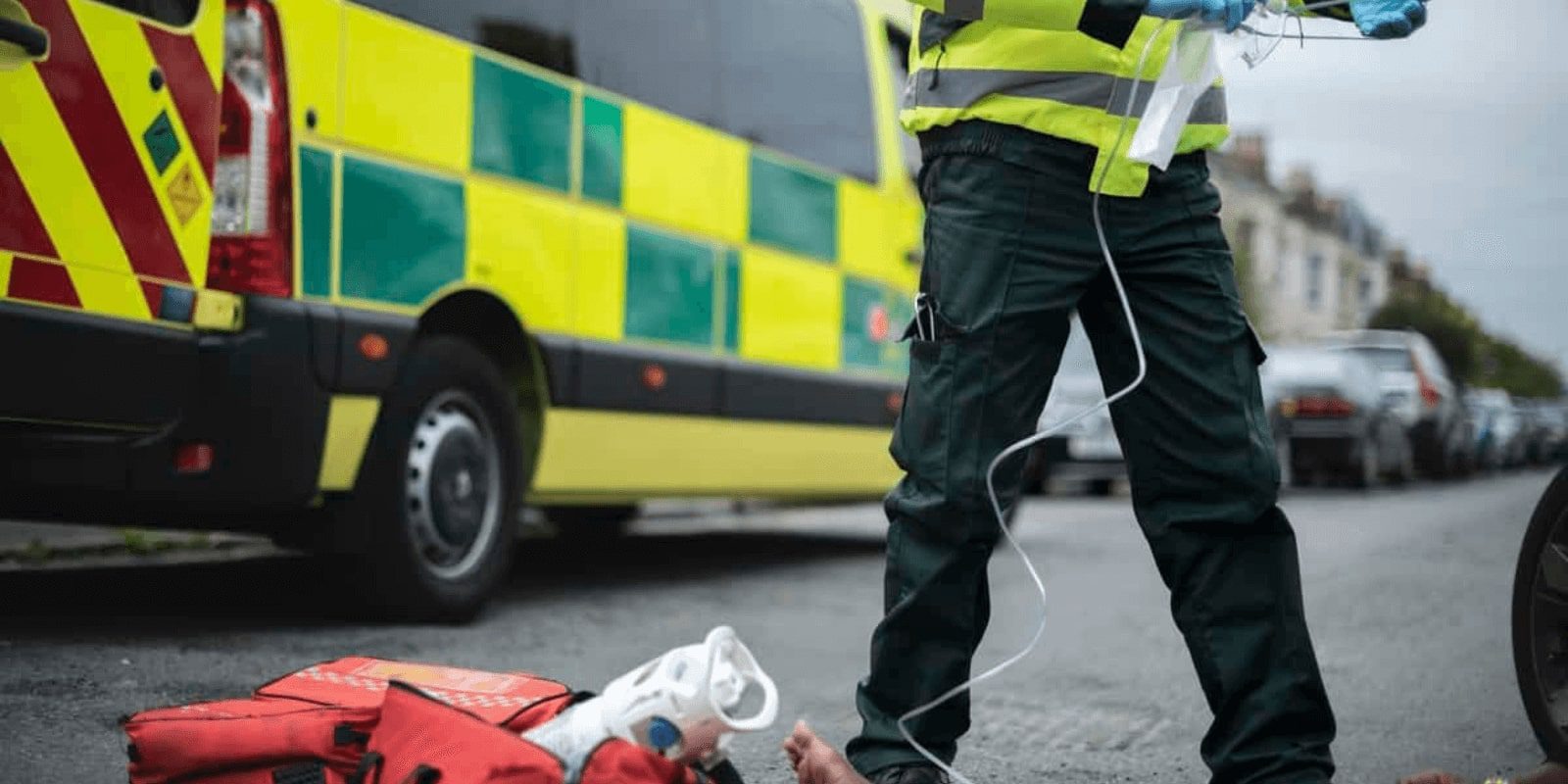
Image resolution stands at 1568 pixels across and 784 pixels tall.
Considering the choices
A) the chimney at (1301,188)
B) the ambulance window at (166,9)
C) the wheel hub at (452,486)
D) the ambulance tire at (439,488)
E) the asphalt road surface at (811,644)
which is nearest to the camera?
the asphalt road surface at (811,644)

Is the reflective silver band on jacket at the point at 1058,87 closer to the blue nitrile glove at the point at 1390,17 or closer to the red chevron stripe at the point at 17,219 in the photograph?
the blue nitrile glove at the point at 1390,17

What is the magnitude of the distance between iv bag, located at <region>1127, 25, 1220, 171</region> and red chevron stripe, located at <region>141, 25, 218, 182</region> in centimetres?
237

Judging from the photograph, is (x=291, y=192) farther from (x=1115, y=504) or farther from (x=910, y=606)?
(x=1115, y=504)

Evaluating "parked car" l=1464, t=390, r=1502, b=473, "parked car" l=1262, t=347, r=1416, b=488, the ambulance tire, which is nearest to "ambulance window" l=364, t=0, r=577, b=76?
the ambulance tire

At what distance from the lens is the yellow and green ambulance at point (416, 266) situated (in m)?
4.06

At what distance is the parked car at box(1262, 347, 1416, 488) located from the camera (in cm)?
1822

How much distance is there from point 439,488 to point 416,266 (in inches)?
25.0

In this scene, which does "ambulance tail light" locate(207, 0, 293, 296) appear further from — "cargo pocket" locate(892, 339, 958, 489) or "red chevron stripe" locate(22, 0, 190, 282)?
"cargo pocket" locate(892, 339, 958, 489)

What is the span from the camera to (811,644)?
18.5ft

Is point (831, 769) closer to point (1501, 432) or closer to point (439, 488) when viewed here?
point (439, 488)

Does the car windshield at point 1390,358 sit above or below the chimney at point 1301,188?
below

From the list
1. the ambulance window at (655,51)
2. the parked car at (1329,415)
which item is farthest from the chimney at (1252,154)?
the ambulance window at (655,51)

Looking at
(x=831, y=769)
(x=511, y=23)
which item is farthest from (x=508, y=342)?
(x=831, y=769)

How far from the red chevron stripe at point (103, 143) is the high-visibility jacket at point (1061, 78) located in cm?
201
